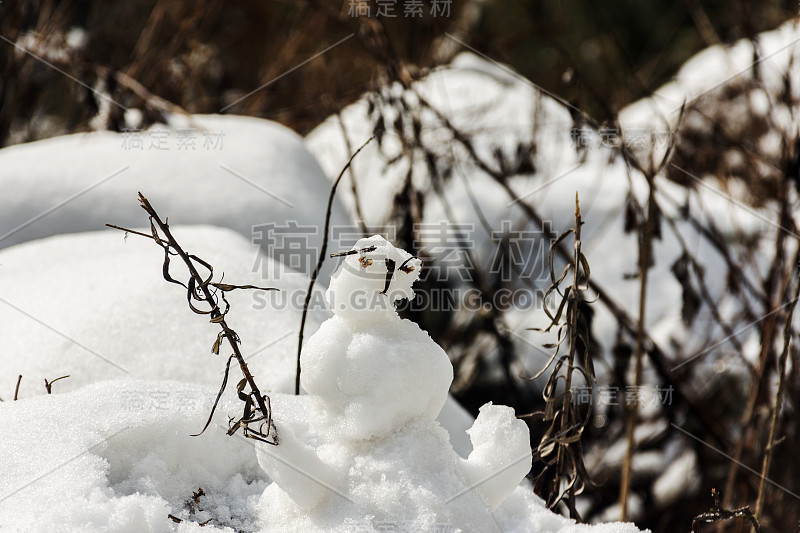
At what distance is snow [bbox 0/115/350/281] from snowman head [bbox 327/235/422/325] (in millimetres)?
808

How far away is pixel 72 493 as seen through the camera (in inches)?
25.6

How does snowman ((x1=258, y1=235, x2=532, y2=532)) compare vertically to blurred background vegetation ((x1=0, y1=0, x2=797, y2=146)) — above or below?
below

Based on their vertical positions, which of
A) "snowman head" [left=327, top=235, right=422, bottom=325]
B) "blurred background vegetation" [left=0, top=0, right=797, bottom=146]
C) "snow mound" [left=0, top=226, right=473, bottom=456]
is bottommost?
"snow mound" [left=0, top=226, right=473, bottom=456]

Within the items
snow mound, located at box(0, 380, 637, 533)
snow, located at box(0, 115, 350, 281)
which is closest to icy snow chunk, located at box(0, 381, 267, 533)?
snow mound, located at box(0, 380, 637, 533)

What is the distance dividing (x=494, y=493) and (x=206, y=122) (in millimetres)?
1452

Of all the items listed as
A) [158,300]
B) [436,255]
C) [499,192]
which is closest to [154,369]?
[158,300]

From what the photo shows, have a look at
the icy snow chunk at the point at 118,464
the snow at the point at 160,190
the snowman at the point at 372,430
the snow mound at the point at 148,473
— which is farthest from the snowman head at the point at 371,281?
the snow at the point at 160,190

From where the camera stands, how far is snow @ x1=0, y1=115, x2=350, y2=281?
147 centimetres

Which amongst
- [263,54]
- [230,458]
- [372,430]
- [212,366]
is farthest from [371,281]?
[263,54]

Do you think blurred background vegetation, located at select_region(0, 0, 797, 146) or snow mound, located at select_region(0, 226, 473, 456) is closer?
snow mound, located at select_region(0, 226, 473, 456)

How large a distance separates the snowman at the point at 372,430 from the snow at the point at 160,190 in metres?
0.81

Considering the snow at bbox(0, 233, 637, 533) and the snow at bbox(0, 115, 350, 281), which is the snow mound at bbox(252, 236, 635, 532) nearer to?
the snow at bbox(0, 233, 637, 533)

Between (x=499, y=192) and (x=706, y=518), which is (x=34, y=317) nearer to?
(x=706, y=518)

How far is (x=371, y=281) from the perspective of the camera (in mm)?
656
